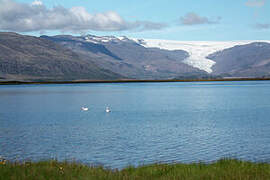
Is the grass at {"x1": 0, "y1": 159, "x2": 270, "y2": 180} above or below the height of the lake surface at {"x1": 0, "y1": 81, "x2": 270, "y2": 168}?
above

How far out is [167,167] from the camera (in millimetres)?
24453

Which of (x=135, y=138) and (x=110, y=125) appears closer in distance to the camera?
(x=135, y=138)

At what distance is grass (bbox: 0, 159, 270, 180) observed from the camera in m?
20.9

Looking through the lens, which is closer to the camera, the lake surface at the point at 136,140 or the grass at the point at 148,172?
the grass at the point at 148,172

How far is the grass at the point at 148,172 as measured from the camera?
823 inches

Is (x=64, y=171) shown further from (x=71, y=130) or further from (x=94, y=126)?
(x=94, y=126)

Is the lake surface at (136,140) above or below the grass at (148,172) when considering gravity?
below

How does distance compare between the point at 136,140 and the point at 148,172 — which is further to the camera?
the point at 136,140

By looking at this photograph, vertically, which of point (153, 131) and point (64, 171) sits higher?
point (64, 171)

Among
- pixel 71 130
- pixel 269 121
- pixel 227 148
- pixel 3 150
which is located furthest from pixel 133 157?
pixel 269 121

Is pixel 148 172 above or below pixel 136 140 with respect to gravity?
above

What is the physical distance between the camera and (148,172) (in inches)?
919

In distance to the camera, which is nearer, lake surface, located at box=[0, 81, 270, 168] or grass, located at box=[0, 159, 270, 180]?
grass, located at box=[0, 159, 270, 180]

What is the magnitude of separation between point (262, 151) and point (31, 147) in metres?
22.0
